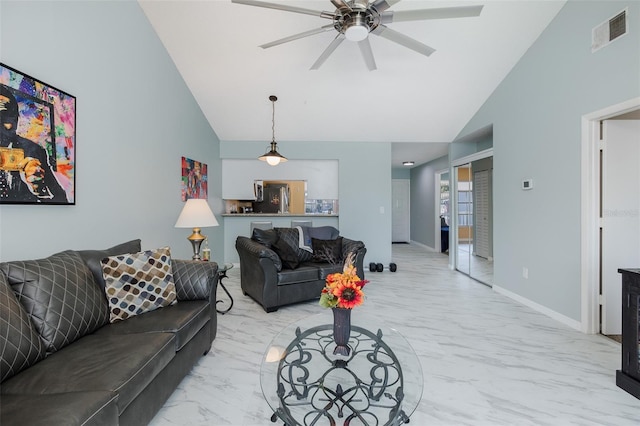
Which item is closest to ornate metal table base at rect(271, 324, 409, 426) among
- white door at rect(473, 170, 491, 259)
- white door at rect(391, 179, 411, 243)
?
white door at rect(473, 170, 491, 259)

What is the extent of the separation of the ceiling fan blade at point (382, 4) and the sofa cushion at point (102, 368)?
248 cm

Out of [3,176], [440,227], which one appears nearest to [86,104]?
[3,176]

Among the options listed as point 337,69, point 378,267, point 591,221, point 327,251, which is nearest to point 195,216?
point 327,251

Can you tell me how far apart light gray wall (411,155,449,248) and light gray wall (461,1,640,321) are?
3.26m

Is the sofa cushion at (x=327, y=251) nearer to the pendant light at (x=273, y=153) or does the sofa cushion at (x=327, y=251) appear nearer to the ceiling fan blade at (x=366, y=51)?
the pendant light at (x=273, y=153)

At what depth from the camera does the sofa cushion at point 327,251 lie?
13.0 feet

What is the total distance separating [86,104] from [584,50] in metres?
4.47

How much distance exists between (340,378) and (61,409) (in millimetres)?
1485

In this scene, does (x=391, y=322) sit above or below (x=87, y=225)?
below

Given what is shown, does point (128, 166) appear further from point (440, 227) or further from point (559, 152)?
point (440, 227)

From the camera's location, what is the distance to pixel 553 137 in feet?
10.4

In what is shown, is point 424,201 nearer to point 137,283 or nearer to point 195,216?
point 195,216

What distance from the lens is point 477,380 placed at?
2.07 meters

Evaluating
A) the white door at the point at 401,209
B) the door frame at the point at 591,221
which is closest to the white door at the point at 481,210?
the door frame at the point at 591,221
